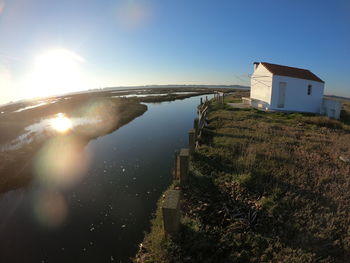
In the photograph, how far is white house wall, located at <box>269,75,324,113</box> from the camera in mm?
20844

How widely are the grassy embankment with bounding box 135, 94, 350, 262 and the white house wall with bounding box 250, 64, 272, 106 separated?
1336 cm

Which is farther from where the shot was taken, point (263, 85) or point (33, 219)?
point (263, 85)

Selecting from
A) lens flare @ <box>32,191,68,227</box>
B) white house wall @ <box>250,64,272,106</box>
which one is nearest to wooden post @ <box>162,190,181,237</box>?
lens flare @ <box>32,191,68,227</box>

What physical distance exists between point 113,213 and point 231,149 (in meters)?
5.98

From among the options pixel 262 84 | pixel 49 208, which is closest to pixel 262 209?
pixel 49 208

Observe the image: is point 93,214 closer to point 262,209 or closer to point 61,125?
point 262,209

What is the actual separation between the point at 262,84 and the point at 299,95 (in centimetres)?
415

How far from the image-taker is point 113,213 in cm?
685

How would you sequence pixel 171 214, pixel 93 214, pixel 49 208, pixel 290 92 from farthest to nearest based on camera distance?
pixel 290 92, pixel 49 208, pixel 93 214, pixel 171 214

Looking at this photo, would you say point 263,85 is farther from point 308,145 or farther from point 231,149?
point 231,149

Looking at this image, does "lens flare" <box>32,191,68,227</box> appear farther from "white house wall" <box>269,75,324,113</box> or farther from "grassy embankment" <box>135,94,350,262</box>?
"white house wall" <box>269,75,324,113</box>

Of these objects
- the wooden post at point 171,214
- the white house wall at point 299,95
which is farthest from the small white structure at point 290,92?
the wooden post at point 171,214

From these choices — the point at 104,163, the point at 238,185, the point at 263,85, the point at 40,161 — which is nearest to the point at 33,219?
the point at 104,163

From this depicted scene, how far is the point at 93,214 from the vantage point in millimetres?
6863
